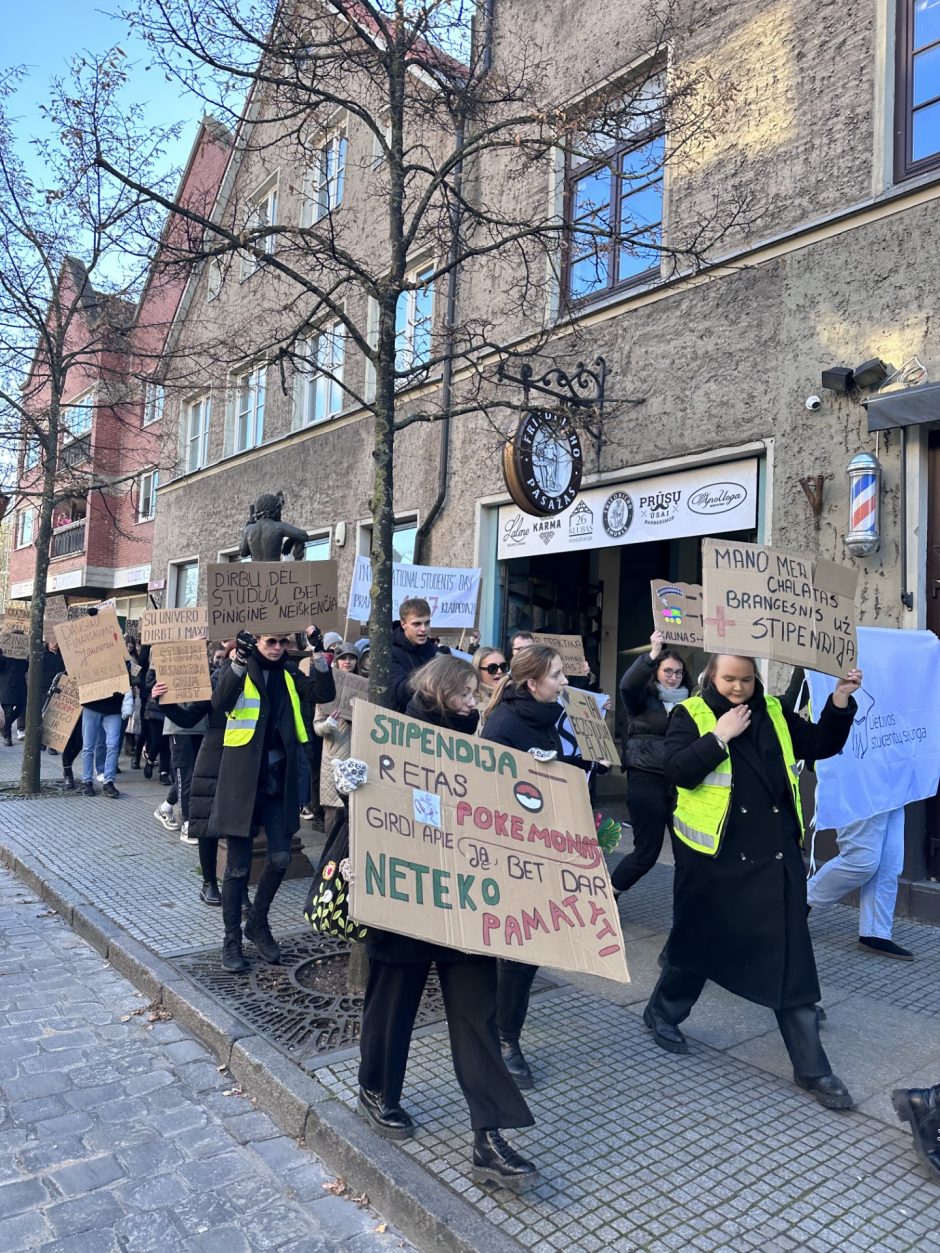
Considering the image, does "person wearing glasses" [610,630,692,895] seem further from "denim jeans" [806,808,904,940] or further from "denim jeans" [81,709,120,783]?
"denim jeans" [81,709,120,783]

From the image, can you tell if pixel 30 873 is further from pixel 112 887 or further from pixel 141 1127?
pixel 141 1127

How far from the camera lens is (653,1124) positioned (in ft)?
10.8

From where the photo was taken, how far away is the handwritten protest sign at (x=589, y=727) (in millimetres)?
5531

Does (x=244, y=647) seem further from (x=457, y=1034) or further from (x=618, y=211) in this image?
(x=618, y=211)

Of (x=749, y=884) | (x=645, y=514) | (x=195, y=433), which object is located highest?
(x=195, y=433)

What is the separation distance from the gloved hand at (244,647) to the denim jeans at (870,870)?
3.55m

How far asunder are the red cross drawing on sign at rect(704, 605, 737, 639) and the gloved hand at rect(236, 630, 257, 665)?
2.57m

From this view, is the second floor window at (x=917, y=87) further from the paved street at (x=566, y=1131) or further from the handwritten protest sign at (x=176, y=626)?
the handwritten protest sign at (x=176, y=626)

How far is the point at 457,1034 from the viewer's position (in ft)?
9.83

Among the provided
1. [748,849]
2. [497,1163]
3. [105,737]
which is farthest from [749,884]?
[105,737]

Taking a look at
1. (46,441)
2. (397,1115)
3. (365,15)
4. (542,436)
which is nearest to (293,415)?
(46,441)

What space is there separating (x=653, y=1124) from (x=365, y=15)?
6071mm

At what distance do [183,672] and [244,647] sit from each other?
71 centimetres

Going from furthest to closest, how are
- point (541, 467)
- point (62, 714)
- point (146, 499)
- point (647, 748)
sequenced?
point (146, 499)
point (62, 714)
point (541, 467)
point (647, 748)
